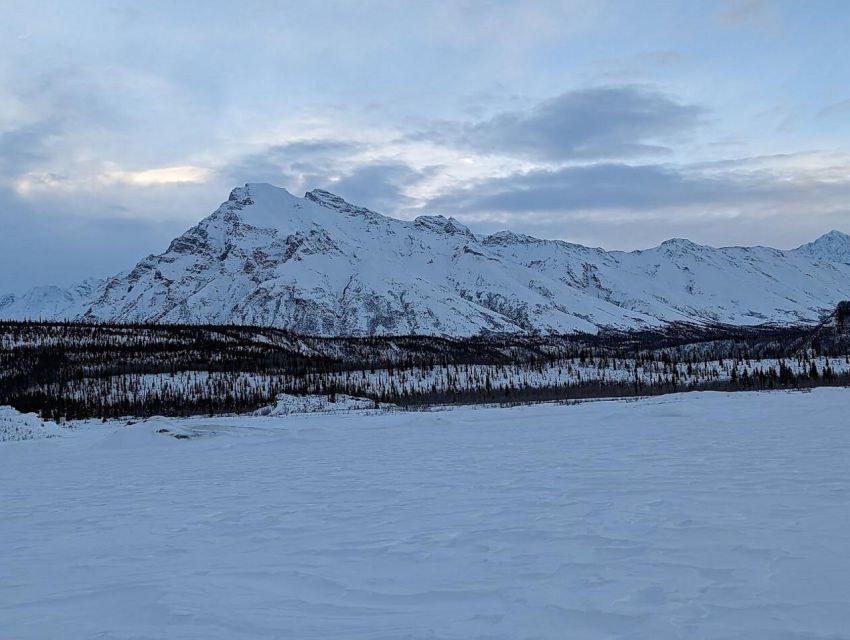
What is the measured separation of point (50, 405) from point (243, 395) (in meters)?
21.2

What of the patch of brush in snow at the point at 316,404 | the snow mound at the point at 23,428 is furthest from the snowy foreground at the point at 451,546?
the patch of brush in snow at the point at 316,404

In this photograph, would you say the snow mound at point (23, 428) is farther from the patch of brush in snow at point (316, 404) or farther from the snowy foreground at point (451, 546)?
the snowy foreground at point (451, 546)

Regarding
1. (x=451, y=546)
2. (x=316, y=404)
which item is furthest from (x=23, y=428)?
(x=451, y=546)

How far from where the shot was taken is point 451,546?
8852 millimetres

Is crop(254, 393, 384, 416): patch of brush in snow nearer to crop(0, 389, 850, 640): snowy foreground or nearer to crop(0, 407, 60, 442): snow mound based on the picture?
crop(0, 407, 60, 442): snow mound

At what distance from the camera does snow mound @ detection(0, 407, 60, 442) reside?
3668 centimetres

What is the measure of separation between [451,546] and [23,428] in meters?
40.6

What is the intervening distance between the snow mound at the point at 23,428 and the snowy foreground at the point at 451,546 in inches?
817

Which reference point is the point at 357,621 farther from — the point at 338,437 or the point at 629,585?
the point at 338,437

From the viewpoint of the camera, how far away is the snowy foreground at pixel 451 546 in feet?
19.9

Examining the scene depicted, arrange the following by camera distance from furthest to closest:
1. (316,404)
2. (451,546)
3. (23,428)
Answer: (316,404), (23,428), (451,546)

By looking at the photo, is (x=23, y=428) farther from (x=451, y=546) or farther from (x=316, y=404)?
(x=451, y=546)

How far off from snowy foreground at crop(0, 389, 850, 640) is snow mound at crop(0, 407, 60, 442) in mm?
20746

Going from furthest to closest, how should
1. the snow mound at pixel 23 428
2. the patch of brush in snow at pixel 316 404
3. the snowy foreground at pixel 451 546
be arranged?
the patch of brush in snow at pixel 316 404
the snow mound at pixel 23 428
the snowy foreground at pixel 451 546
